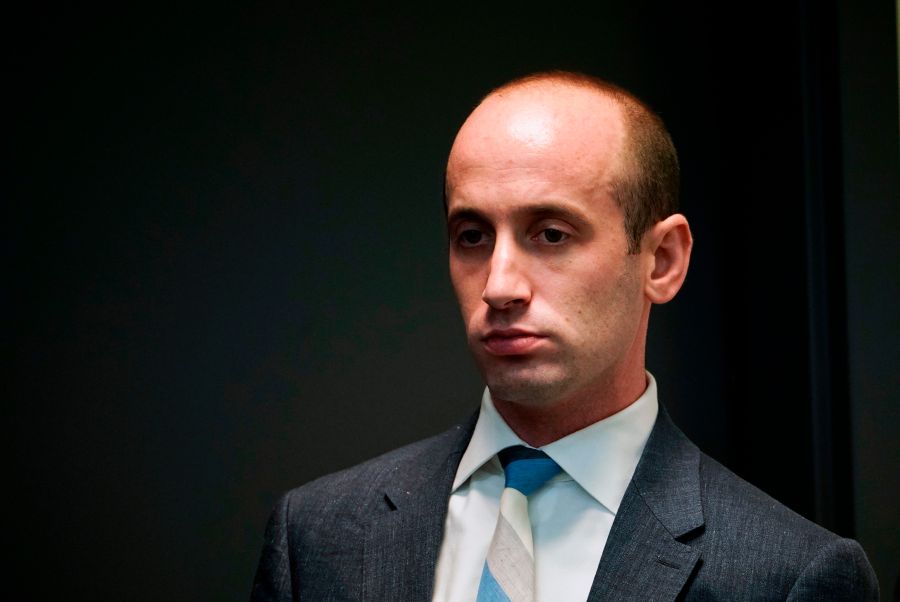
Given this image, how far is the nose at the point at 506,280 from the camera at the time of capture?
129cm

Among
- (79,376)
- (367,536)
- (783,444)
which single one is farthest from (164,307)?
(783,444)

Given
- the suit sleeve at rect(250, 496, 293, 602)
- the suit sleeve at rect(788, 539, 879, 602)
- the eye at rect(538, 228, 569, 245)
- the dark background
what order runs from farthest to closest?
the dark background
the suit sleeve at rect(250, 496, 293, 602)
the eye at rect(538, 228, 569, 245)
the suit sleeve at rect(788, 539, 879, 602)

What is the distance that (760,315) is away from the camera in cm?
194

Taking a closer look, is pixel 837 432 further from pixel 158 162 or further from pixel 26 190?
pixel 26 190

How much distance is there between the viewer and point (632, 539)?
1.29 meters

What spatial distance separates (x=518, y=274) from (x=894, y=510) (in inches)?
36.2

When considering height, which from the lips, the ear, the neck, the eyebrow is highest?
the eyebrow

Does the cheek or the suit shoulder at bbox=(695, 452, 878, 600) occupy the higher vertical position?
the cheek

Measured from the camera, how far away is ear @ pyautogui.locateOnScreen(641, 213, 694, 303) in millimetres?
1432

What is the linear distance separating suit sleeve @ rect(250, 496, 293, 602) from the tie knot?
38 cm

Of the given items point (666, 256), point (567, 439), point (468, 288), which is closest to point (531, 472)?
point (567, 439)

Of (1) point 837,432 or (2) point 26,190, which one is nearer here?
(1) point 837,432

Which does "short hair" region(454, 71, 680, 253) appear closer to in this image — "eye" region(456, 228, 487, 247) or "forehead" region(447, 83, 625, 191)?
"forehead" region(447, 83, 625, 191)

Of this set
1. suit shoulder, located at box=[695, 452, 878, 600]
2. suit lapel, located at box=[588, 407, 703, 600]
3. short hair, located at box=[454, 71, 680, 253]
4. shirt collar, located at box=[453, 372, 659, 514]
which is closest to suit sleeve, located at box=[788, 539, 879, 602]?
suit shoulder, located at box=[695, 452, 878, 600]
